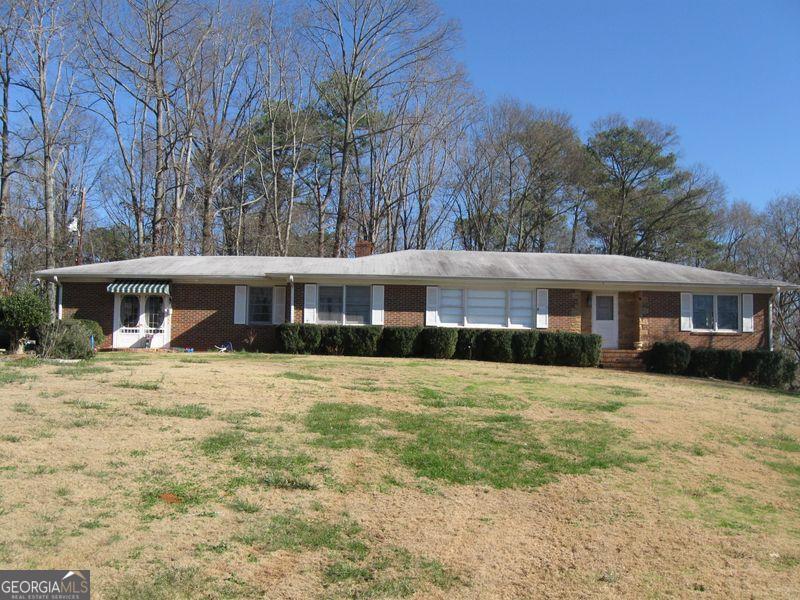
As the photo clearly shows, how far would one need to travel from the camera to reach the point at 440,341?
17562 millimetres

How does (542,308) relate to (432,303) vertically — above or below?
below

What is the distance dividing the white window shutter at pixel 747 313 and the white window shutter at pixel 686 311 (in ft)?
5.80

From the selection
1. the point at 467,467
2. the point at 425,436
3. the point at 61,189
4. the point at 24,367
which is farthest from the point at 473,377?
the point at 61,189

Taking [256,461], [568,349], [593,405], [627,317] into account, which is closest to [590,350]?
[568,349]

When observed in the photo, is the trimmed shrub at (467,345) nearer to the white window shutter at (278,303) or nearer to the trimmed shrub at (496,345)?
the trimmed shrub at (496,345)

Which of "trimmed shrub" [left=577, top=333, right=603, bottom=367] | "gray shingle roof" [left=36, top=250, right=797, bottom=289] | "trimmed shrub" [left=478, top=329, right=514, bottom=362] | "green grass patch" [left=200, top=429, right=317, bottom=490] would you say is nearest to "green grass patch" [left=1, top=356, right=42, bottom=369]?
"green grass patch" [left=200, top=429, right=317, bottom=490]

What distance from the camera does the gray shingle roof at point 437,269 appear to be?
18.8m

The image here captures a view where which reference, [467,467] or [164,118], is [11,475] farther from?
[164,118]

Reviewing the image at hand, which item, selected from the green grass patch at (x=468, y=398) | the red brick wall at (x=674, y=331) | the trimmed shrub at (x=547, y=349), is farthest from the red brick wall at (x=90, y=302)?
the red brick wall at (x=674, y=331)

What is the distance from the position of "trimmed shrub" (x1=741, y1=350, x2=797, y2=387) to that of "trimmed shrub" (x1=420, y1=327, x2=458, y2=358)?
27.3ft

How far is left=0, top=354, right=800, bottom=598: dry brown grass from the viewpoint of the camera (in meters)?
4.10

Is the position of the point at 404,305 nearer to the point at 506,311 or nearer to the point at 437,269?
the point at 437,269

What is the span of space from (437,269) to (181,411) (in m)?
12.5

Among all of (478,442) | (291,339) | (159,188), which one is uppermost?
(159,188)
